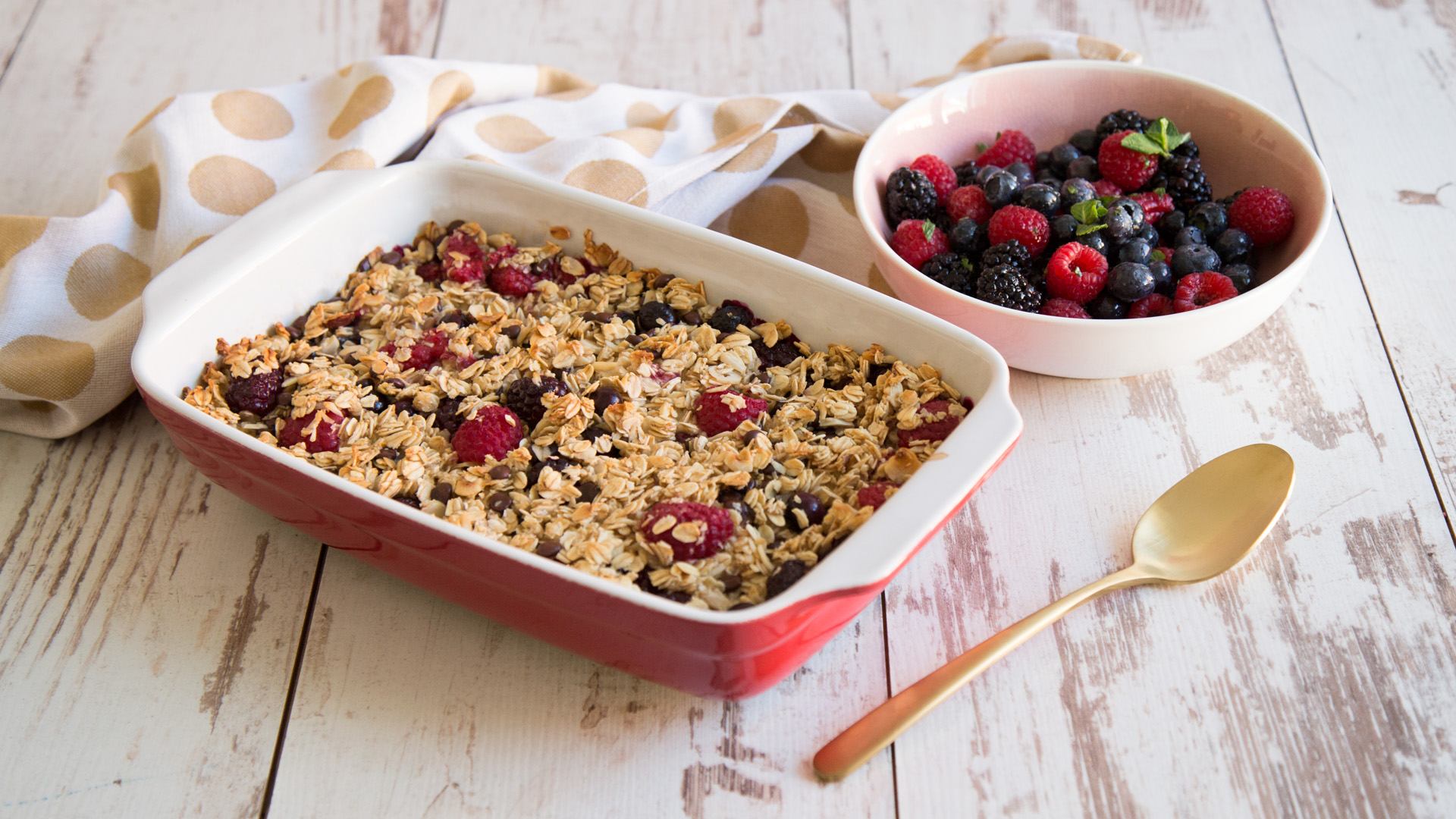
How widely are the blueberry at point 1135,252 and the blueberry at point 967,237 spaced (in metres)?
→ 0.16

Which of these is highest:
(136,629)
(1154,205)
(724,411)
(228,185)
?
(1154,205)

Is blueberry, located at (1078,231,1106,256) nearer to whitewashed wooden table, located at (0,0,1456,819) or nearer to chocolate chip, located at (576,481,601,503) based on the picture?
whitewashed wooden table, located at (0,0,1456,819)

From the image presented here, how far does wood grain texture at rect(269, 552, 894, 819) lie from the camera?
3.07 ft

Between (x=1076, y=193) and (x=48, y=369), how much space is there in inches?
47.0

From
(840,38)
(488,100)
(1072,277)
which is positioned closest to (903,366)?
(1072,277)

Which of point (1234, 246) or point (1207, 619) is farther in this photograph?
point (1234, 246)

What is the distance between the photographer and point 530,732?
98 cm

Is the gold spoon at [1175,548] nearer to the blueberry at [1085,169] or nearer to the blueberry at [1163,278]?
the blueberry at [1163,278]

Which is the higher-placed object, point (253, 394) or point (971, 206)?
point (971, 206)

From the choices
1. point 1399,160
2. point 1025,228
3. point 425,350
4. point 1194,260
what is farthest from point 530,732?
point 1399,160

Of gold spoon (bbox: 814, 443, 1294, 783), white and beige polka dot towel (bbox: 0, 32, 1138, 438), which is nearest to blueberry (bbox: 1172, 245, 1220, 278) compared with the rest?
gold spoon (bbox: 814, 443, 1294, 783)

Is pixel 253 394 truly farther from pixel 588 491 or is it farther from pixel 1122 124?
pixel 1122 124

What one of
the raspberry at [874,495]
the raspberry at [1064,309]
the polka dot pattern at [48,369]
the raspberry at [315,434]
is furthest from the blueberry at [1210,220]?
the polka dot pattern at [48,369]

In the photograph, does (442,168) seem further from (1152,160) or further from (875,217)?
(1152,160)
